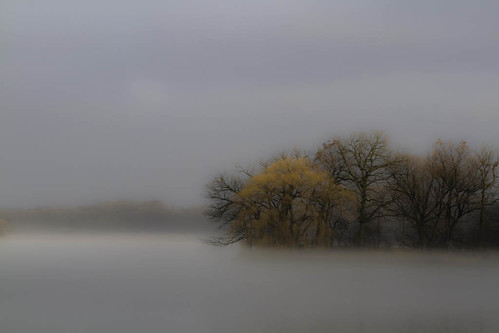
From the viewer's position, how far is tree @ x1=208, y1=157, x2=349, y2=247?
27328mm

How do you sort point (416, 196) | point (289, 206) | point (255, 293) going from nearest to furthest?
point (255, 293) → point (289, 206) → point (416, 196)

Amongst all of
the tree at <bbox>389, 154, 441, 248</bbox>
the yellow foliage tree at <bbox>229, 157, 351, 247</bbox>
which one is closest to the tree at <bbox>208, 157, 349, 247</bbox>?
the yellow foliage tree at <bbox>229, 157, 351, 247</bbox>

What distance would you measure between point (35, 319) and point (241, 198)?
12.8m

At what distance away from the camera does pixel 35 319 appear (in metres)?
17.0

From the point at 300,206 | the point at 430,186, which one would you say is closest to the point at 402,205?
the point at 430,186

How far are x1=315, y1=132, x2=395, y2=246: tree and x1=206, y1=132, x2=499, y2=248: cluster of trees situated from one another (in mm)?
47

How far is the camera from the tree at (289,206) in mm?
27328

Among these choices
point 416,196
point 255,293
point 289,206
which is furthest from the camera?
point 416,196

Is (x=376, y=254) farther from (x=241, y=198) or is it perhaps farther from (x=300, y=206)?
(x=241, y=198)

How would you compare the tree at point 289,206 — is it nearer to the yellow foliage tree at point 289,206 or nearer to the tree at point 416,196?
the yellow foliage tree at point 289,206

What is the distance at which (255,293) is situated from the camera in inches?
829

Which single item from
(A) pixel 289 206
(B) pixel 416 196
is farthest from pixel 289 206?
(B) pixel 416 196

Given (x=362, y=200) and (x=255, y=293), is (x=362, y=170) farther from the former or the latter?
(x=255, y=293)

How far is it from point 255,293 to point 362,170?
10128 millimetres
